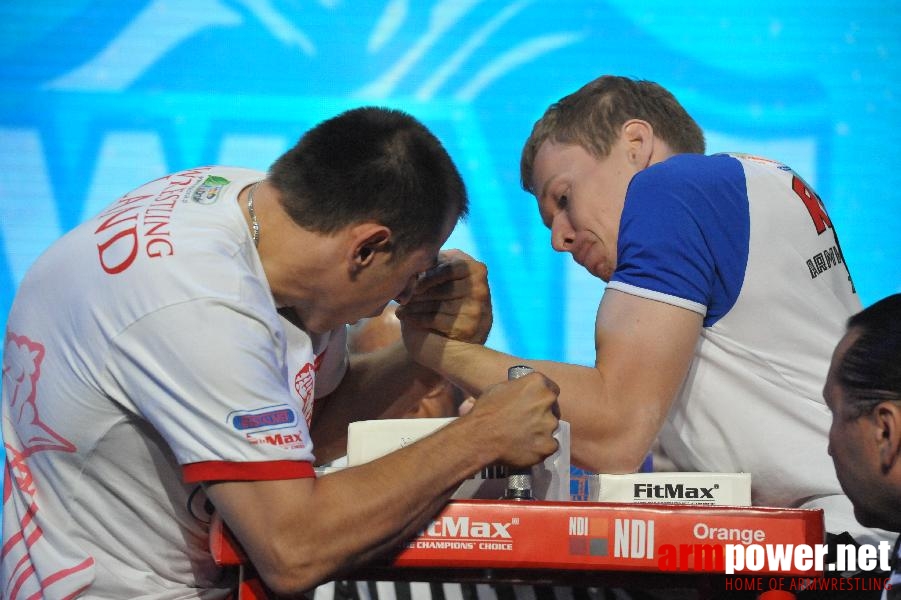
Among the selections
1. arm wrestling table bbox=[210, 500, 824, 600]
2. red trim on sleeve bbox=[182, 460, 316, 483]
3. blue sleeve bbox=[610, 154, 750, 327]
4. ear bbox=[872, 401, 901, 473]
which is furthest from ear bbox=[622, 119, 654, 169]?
red trim on sleeve bbox=[182, 460, 316, 483]

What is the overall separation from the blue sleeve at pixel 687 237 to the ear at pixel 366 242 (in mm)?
452

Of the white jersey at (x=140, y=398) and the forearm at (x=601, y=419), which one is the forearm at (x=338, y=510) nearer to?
the white jersey at (x=140, y=398)

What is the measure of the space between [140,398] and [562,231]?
1075mm

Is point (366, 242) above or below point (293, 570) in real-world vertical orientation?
above

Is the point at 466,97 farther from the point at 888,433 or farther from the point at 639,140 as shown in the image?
the point at 888,433

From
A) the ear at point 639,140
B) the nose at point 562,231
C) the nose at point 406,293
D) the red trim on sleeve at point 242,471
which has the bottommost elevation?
the red trim on sleeve at point 242,471

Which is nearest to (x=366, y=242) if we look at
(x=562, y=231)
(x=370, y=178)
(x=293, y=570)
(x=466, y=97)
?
(x=370, y=178)

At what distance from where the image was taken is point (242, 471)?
1.45 m

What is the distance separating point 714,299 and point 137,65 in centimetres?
256

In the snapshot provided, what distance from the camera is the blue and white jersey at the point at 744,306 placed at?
1.84 m
